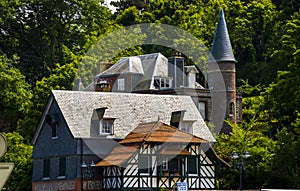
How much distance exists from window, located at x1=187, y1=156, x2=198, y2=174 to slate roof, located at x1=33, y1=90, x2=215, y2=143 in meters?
3.34

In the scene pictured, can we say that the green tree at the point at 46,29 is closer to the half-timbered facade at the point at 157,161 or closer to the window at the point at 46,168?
the window at the point at 46,168

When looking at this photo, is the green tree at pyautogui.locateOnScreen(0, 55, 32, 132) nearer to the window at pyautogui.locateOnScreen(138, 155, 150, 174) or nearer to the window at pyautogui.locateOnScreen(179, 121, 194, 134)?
the window at pyautogui.locateOnScreen(179, 121, 194, 134)

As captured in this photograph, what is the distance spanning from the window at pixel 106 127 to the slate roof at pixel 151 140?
1107 millimetres

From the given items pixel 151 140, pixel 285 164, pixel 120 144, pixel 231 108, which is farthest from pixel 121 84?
pixel 285 164

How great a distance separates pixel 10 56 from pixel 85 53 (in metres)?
10.5

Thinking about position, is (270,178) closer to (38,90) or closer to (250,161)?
(250,161)

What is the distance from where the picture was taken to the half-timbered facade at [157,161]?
35.2 m

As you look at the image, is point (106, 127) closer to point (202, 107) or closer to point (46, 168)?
point (46, 168)

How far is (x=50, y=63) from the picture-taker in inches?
2559

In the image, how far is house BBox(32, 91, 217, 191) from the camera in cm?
3684

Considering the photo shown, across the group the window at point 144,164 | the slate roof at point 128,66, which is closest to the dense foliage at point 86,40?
the slate roof at point 128,66

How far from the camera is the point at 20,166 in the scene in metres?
42.5

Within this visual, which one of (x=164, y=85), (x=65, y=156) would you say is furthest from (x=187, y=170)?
(x=164, y=85)

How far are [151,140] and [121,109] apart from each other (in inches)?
185
